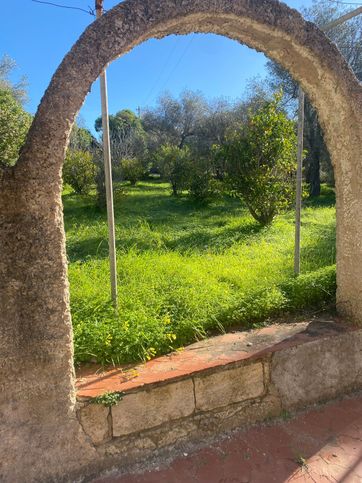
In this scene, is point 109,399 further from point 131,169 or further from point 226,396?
point 131,169

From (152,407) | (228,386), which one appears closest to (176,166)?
(228,386)

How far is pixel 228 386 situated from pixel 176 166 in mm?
12186

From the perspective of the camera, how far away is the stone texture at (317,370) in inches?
102

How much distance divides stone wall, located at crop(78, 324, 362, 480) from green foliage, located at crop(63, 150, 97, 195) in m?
10.9

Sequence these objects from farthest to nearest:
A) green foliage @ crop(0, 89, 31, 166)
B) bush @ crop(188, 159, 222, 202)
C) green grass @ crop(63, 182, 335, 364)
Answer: bush @ crop(188, 159, 222, 202) → green foliage @ crop(0, 89, 31, 166) → green grass @ crop(63, 182, 335, 364)

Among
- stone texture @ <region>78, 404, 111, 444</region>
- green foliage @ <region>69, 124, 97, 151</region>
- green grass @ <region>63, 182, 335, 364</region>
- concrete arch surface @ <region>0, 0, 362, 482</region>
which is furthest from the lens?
green foliage @ <region>69, 124, 97, 151</region>

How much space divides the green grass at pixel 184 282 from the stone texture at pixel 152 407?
1.24 feet

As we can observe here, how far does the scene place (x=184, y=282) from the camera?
13.0ft

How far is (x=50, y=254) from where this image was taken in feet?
6.36

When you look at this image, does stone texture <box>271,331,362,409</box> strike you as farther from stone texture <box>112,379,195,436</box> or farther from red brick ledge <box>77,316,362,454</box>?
stone texture <box>112,379,195,436</box>

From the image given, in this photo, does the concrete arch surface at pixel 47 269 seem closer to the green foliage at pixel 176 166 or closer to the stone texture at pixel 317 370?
the stone texture at pixel 317 370

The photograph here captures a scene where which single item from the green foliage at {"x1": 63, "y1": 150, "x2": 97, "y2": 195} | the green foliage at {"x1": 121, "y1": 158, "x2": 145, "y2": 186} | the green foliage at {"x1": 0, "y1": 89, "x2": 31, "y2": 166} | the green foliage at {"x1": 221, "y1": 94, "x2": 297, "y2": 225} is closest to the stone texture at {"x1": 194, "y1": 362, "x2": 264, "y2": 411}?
the green foliage at {"x1": 221, "y1": 94, "x2": 297, "y2": 225}

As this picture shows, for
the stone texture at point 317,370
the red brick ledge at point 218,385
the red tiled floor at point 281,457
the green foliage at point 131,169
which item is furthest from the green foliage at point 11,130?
the red tiled floor at point 281,457

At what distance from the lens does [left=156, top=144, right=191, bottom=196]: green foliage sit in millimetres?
13211
